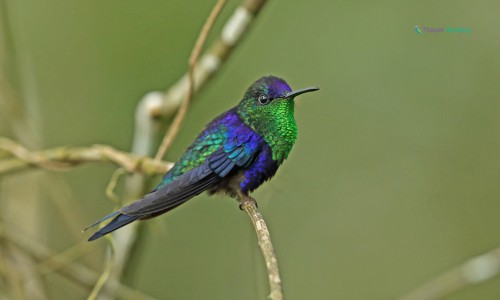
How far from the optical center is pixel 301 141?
196 inches

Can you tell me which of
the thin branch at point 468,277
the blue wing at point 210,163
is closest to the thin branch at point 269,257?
the blue wing at point 210,163

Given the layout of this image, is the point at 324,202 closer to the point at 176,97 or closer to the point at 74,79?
the point at 74,79

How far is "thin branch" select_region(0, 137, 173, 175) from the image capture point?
229cm

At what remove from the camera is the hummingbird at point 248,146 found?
85.3 inches

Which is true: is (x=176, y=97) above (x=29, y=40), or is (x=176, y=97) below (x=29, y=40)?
below

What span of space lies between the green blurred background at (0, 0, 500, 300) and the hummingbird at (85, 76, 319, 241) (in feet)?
7.64

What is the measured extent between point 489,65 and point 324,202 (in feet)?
5.22

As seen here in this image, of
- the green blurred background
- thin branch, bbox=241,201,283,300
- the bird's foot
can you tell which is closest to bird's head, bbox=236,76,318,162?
the bird's foot

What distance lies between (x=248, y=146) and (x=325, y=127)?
2.99 meters

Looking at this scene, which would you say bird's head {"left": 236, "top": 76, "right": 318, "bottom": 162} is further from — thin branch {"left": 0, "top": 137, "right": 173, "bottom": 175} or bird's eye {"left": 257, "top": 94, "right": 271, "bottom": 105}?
thin branch {"left": 0, "top": 137, "right": 173, "bottom": 175}

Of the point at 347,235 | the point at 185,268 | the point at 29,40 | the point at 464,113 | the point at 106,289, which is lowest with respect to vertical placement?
the point at 106,289

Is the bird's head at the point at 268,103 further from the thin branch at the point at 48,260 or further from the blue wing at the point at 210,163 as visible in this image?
the thin branch at the point at 48,260

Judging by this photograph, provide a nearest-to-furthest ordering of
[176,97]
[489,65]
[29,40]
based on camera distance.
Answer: [176,97] < [29,40] < [489,65]

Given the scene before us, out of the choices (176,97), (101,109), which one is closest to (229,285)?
(101,109)
